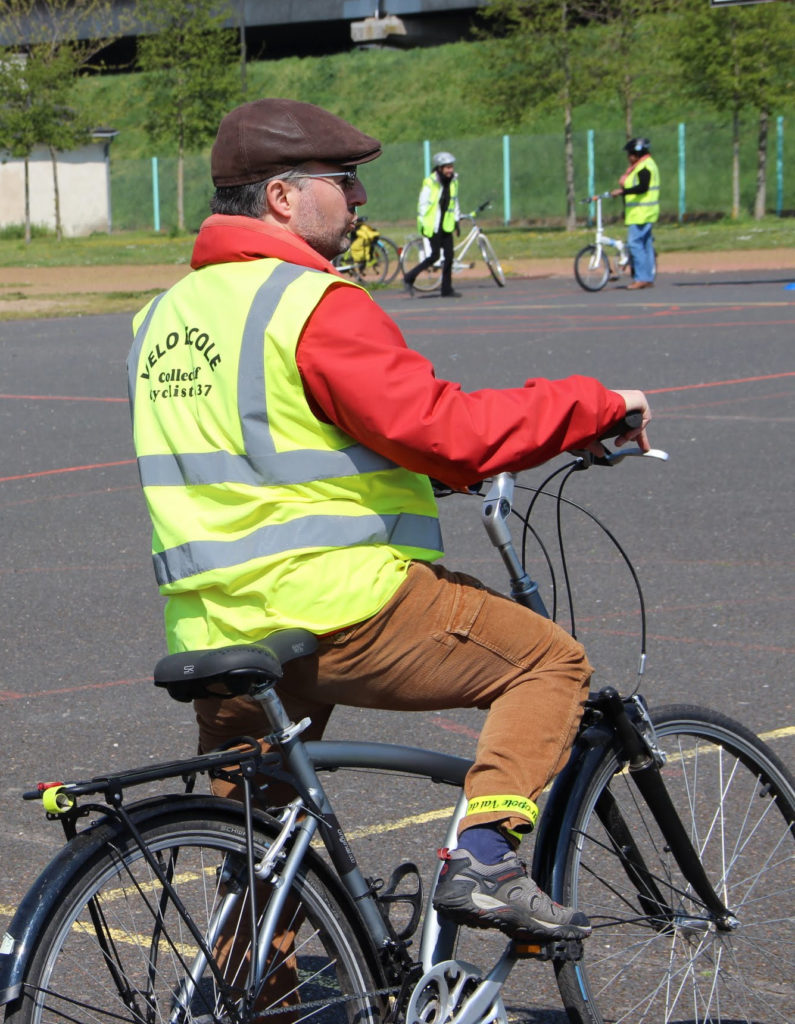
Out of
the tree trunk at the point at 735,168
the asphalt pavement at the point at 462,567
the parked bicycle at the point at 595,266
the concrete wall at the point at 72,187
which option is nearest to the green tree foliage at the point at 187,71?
the concrete wall at the point at 72,187

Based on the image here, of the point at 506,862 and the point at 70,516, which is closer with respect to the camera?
the point at 506,862

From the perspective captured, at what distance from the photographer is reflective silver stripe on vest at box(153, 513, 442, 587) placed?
2670 millimetres

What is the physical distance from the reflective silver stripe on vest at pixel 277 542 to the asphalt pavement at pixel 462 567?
1264 millimetres

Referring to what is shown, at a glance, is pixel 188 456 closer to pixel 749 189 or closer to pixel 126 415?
pixel 126 415

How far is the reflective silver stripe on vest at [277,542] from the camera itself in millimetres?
2670

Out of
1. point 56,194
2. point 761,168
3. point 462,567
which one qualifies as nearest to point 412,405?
point 462,567

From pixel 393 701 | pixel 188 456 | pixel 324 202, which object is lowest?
pixel 393 701

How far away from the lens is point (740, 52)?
3994 cm

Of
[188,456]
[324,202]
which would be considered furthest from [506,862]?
[324,202]

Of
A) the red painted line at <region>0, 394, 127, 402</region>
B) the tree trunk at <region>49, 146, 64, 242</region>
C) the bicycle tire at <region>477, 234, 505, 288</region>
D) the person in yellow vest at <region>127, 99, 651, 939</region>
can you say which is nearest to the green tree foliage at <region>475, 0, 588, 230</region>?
the tree trunk at <region>49, 146, 64, 242</region>

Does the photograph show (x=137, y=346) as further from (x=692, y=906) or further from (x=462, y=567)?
(x=462, y=567)

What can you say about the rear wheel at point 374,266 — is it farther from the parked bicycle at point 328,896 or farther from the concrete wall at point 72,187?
the concrete wall at point 72,187

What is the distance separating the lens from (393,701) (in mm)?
2803

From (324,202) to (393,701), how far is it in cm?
88
